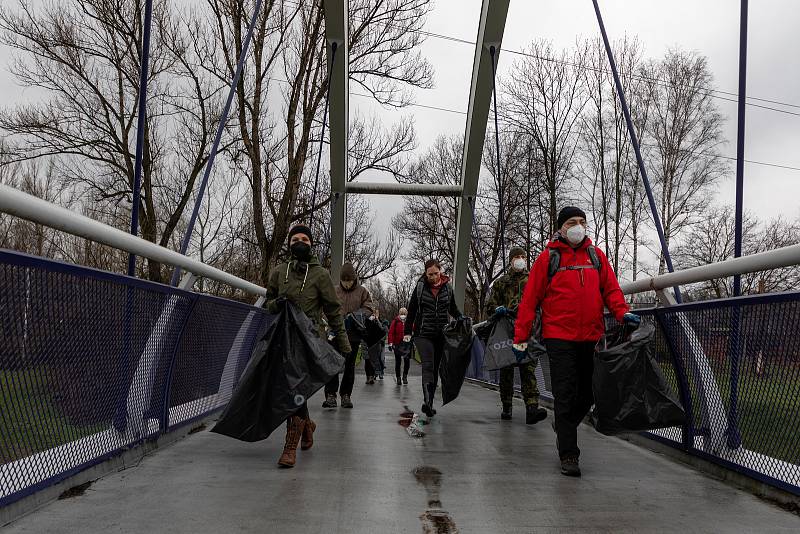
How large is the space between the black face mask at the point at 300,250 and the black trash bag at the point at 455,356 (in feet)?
8.27

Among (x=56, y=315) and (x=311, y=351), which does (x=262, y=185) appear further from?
(x=56, y=315)

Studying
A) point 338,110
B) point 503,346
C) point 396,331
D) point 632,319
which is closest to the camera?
point 632,319

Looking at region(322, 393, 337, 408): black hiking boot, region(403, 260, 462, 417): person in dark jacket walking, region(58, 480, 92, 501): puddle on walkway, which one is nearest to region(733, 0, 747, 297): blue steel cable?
region(403, 260, 462, 417): person in dark jacket walking

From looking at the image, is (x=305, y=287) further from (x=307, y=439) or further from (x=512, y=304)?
(x=512, y=304)

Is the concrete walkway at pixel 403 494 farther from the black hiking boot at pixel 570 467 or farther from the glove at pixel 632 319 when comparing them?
the glove at pixel 632 319

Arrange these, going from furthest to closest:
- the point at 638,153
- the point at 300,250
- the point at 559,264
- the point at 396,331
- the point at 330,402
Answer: the point at 396,331
the point at 330,402
the point at 638,153
the point at 300,250
the point at 559,264

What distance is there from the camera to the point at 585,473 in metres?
4.67

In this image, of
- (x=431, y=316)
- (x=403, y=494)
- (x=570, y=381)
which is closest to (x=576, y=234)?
(x=570, y=381)

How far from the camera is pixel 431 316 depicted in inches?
302

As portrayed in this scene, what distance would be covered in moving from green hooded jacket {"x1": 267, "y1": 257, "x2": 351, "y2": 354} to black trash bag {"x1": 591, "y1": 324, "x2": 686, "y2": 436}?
5.81ft

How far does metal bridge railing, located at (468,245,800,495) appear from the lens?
12.0 ft

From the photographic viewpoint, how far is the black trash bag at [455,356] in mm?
7406

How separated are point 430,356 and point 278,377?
3.03 metres

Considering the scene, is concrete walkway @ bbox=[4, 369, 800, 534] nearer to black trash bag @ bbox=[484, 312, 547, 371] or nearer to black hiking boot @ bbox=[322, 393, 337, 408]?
black trash bag @ bbox=[484, 312, 547, 371]
